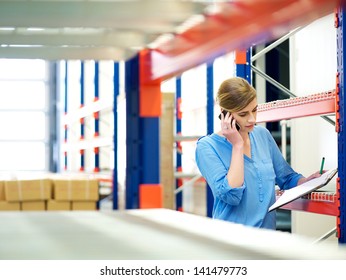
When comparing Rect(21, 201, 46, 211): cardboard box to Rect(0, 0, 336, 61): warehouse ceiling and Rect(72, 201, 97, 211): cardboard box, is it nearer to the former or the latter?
Rect(72, 201, 97, 211): cardboard box

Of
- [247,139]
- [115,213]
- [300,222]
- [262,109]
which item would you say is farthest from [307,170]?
[115,213]

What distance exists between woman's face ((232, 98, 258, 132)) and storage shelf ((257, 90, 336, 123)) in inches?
30.6

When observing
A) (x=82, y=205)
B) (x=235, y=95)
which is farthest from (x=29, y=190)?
(x=235, y=95)

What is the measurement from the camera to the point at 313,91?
471 cm

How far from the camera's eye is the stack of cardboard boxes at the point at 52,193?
20.2 feet

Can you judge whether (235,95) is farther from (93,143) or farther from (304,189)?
(93,143)

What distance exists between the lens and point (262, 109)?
386 cm

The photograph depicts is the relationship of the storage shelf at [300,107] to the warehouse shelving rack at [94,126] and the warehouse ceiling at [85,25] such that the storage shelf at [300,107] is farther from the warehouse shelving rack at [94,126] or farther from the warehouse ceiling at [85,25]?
the warehouse ceiling at [85,25]

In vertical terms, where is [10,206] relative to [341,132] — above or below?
below

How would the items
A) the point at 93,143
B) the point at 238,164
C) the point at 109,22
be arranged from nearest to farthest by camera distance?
1. the point at 109,22
2. the point at 238,164
3. the point at 93,143

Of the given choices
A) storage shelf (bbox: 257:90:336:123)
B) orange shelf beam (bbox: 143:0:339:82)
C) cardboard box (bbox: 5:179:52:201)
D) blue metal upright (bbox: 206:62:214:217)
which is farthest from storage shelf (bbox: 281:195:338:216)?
cardboard box (bbox: 5:179:52:201)

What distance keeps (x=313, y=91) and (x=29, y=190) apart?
3137 millimetres

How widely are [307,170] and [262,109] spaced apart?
1331 millimetres
